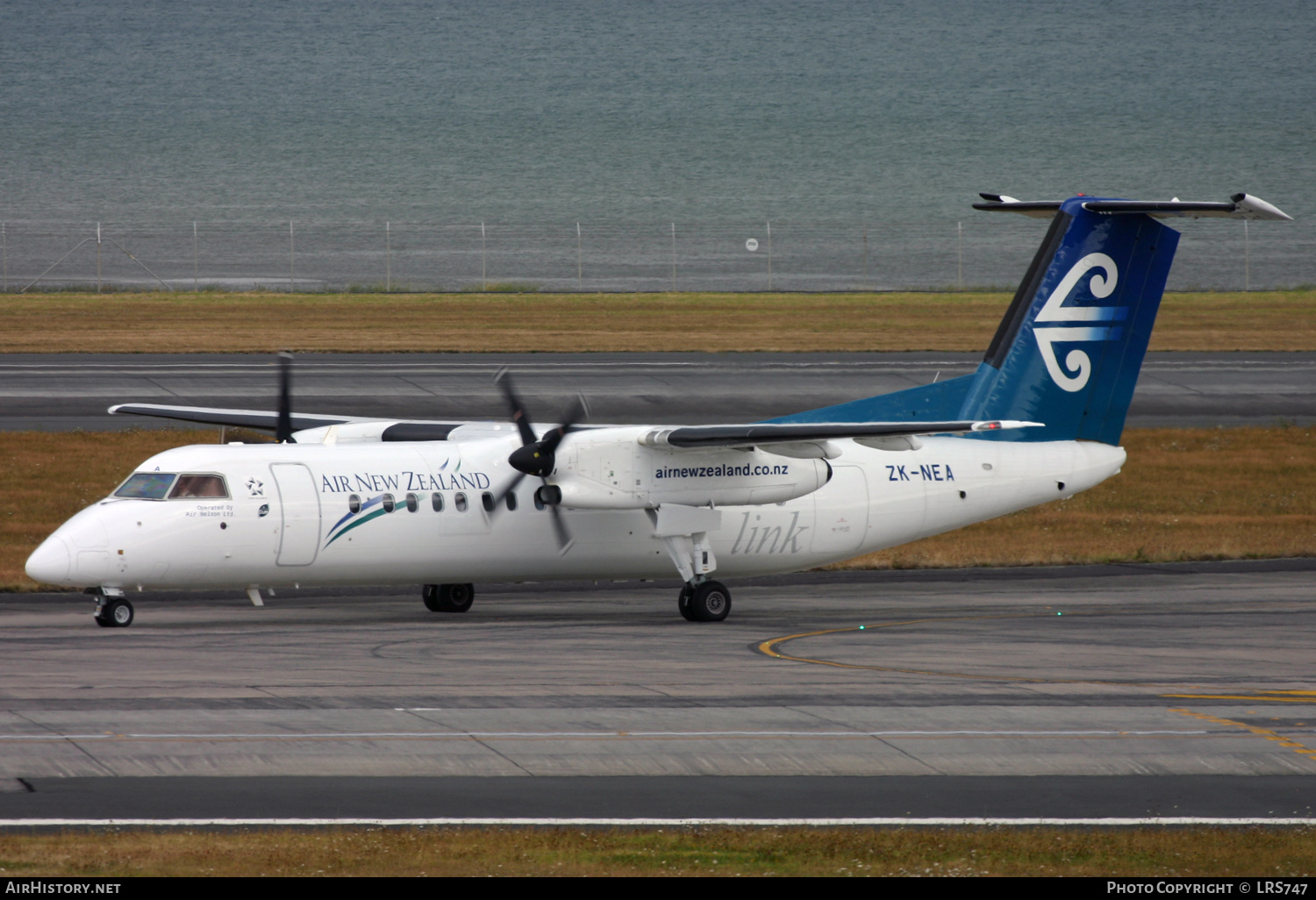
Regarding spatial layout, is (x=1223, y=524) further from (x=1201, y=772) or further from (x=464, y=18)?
(x=464, y=18)

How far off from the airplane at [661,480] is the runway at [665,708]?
3.10 feet

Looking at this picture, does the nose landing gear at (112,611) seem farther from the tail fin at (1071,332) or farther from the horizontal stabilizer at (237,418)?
the tail fin at (1071,332)

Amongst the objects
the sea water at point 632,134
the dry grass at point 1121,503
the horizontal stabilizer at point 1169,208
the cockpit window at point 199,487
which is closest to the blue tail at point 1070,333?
the horizontal stabilizer at point 1169,208

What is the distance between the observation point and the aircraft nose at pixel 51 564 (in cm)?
2164

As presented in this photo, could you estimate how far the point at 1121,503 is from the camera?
38.7 m

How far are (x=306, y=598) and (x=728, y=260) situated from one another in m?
80.1

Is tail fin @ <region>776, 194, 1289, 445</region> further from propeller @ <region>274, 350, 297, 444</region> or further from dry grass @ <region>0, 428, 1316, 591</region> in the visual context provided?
propeller @ <region>274, 350, 297, 444</region>

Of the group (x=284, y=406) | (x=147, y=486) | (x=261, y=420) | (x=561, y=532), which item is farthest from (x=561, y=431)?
(x=261, y=420)

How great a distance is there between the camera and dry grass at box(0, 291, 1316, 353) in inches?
2317

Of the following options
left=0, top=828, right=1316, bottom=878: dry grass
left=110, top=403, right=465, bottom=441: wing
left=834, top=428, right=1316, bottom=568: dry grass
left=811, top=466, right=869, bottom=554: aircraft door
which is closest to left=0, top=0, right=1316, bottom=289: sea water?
left=834, top=428, right=1316, bottom=568: dry grass

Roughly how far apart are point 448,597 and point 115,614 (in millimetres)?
5154

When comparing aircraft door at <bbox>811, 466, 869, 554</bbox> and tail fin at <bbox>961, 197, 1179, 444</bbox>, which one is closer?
aircraft door at <bbox>811, 466, 869, 554</bbox>

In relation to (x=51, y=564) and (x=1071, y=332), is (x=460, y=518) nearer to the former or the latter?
(x=51, y=564)

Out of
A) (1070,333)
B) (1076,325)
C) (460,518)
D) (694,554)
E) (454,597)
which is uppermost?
(1076,325)
